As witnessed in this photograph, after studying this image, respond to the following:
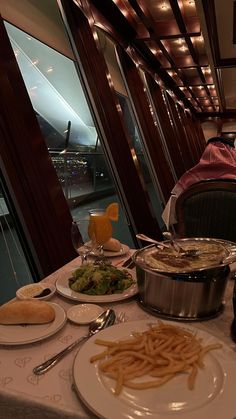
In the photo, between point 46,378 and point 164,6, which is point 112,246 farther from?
point 164,6

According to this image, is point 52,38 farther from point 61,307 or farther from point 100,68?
point 61,307

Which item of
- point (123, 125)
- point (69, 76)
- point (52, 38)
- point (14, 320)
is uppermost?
point (52, 38)

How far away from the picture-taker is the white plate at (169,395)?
547 mm

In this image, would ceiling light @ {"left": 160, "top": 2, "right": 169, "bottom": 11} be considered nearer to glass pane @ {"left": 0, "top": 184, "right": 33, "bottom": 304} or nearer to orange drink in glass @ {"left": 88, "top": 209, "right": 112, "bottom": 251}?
glass pane @ {"left": 0, "top": 184, "right": 33, "bottom": 304}

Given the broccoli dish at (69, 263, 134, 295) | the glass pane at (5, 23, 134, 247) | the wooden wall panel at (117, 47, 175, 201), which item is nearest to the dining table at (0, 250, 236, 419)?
the broccoli dish at (69, 263, 134, 295)

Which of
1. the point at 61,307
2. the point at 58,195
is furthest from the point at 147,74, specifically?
the point at 61,307

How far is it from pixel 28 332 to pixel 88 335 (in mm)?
136

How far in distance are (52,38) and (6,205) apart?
1.64 meters

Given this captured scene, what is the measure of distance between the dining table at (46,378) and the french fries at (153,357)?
0.06m

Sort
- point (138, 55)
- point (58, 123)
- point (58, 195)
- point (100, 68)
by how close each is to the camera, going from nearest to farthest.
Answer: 1. point (58, 195)
2. point (58, 123)
3. point (100, 68)
4. point (138, 55)

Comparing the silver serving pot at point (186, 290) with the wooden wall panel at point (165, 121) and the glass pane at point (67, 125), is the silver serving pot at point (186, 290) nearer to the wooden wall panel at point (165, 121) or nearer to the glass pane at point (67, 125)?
the glass pane at point (67, 125)

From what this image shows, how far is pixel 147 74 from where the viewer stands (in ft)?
18.5

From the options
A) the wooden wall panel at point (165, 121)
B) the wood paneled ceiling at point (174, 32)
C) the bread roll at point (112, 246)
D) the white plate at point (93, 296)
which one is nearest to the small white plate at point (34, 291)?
the white plate at point (93, 296)

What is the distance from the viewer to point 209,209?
6.42ft
